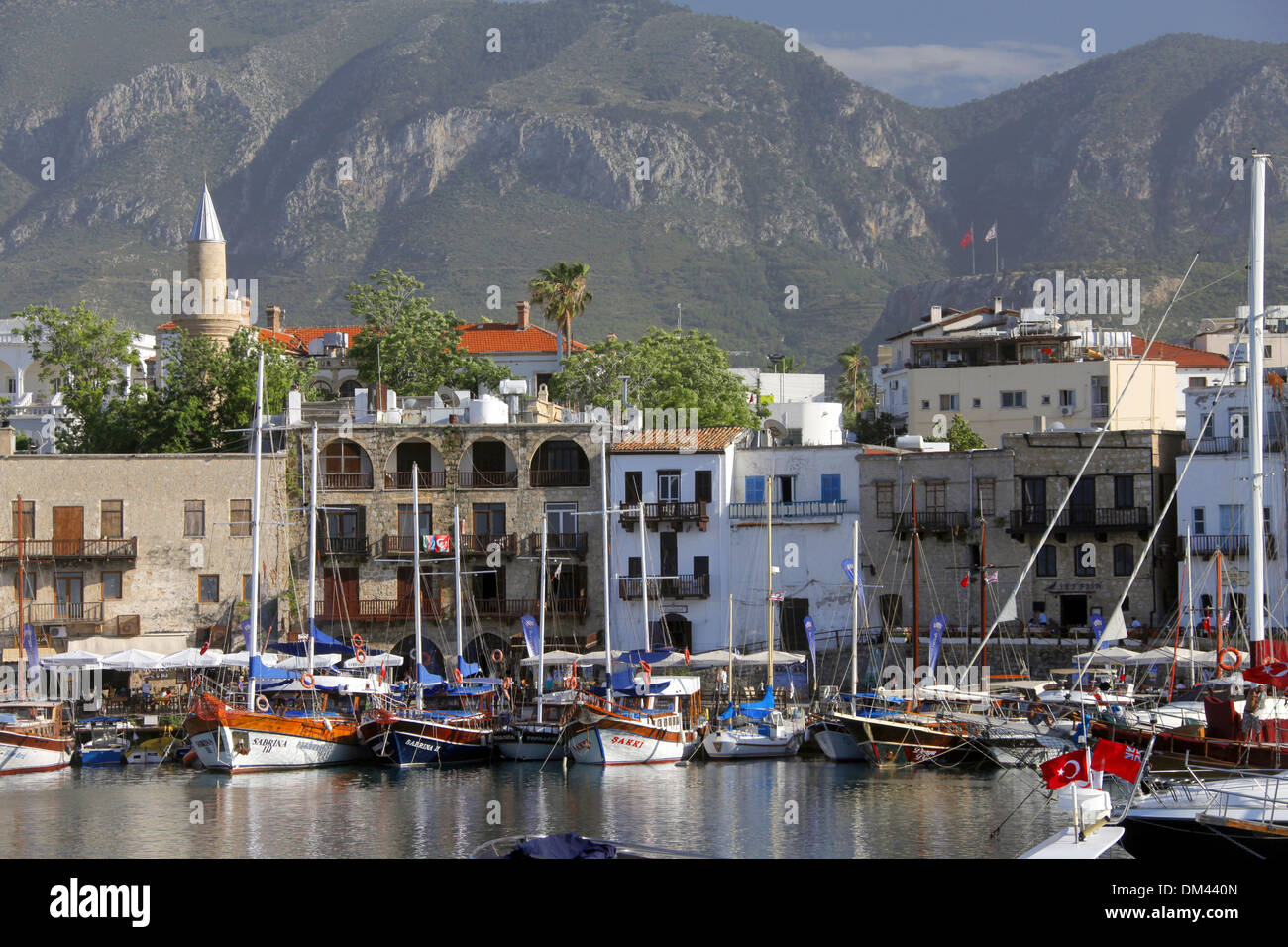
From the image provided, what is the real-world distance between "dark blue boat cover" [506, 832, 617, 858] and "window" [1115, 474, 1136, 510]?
4785 centimetres

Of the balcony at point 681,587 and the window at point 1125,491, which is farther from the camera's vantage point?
the balcony at point 681,587

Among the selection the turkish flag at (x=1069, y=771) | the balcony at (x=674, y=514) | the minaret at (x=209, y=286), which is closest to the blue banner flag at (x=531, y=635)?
the balcony at (x=674, y=514)

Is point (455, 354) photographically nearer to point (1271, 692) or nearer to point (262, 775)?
point (262, 775)

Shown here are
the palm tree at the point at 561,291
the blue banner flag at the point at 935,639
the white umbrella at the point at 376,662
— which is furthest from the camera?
the palm tree at the point at 561,291

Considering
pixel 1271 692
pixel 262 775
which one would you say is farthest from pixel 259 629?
pixel 1271 692

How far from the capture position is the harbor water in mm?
38438

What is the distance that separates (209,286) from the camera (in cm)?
9819

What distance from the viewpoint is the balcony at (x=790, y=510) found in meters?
70.0

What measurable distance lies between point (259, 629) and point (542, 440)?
13.8 m

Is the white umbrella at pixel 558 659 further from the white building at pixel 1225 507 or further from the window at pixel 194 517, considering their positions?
the white building at pixel 1225 507

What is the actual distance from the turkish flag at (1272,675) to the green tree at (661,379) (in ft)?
161

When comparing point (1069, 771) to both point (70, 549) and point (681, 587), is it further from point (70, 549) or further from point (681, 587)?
point (70, 549)

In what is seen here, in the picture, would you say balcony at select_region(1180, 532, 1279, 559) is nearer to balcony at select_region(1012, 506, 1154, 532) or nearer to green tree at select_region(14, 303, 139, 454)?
balcony at select_region(1012, 506, 1154, 532)

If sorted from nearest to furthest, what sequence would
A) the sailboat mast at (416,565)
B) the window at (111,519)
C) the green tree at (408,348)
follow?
the sailboat mast at (416,565)
the window at (111,519)
the green tree at (408,348)
